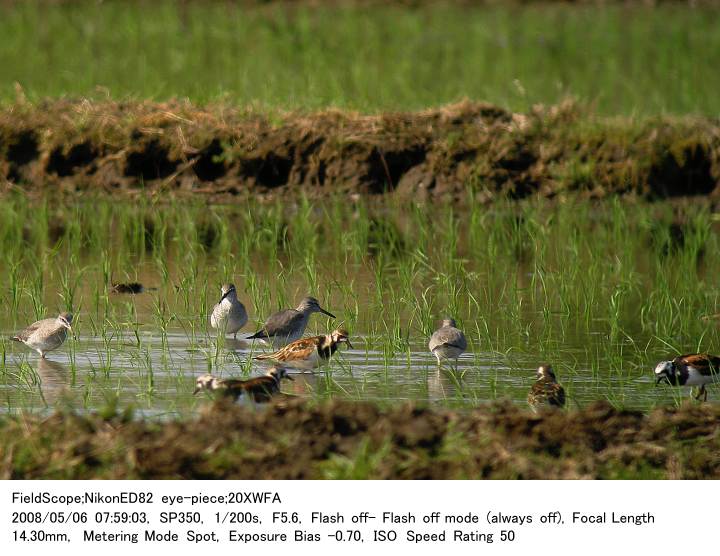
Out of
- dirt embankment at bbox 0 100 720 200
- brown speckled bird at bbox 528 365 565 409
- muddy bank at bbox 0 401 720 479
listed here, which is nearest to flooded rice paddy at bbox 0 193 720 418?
brown speckled bird at bbox 528 365 565 409

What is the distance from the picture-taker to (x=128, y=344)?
32.0 feet

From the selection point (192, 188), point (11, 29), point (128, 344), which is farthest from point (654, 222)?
point (11, 29)

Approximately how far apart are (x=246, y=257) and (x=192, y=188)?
4180 mm

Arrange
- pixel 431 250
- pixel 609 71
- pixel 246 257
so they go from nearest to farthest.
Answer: pixel 246 257, pixel 431 250, pixel 609 71

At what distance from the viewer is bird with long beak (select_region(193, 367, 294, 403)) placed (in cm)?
783

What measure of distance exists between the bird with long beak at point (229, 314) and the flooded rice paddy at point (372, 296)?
138mm

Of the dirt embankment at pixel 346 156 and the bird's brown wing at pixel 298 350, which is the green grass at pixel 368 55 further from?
the bird's brown wing at pixel 298 350

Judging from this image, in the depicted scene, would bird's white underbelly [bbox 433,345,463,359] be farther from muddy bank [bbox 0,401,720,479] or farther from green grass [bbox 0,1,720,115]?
green grass [bbox 0,1,720,115]

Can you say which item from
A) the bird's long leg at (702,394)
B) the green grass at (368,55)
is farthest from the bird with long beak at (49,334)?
the green grass at (368,55)

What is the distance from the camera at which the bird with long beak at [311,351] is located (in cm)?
907

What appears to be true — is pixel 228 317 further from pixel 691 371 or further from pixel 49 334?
pixel 691 371
